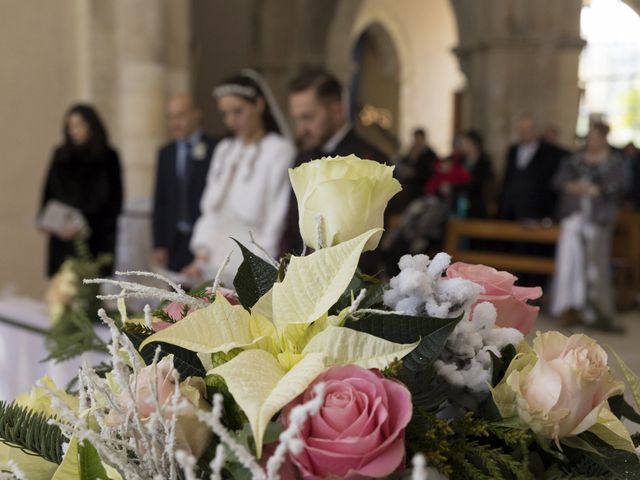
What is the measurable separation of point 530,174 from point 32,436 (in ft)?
26.1

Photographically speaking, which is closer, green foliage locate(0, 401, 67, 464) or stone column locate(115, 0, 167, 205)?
green foliage locate(0, 401, 67, 464)

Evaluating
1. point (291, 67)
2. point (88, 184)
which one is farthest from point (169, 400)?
point (291, 67)

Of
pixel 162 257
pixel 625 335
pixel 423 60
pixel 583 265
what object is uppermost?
pixel 423 60

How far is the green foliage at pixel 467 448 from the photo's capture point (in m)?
0.63

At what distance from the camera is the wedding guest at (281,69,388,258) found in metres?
3.02

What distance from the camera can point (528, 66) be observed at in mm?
10781

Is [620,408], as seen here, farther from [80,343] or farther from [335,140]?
[335,140]

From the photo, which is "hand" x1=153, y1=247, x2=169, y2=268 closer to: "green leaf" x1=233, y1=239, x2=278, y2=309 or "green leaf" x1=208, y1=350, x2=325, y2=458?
"green leaf" x1=233, y1=239, x2=278, y2=309

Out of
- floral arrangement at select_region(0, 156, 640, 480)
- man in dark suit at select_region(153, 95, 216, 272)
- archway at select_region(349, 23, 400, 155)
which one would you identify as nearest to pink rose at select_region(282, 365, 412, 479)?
floral arrangement at select_region(0, 156, 640, 480)

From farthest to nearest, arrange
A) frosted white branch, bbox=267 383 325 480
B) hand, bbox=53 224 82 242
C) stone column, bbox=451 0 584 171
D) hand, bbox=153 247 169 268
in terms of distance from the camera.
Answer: stone column, bbox=451 0 584 171 → hand, bbox=53 224 82 242 → hand, bbox=153 247 169 268 → frosted white branch, bbox=267 383 325 480

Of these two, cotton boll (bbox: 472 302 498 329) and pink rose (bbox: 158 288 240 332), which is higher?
cotton boll (bbox: 472 302 498 329)

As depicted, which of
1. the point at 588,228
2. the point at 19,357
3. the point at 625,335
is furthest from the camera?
the point at 588,228

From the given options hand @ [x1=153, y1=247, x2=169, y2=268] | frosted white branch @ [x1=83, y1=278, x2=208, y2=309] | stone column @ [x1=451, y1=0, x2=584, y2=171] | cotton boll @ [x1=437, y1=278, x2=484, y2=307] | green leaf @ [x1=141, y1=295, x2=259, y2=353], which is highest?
stone column @ [x1=451, y1=0, x2=584, y2=171]

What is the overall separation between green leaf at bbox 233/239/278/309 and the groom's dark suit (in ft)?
12.6
